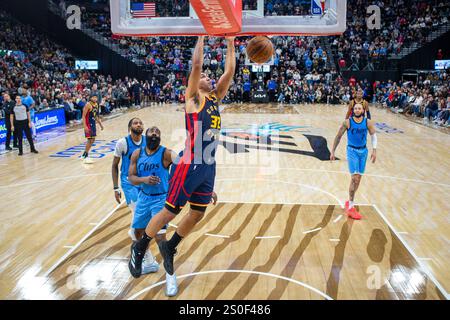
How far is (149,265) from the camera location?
4871 mm

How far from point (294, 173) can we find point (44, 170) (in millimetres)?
5400

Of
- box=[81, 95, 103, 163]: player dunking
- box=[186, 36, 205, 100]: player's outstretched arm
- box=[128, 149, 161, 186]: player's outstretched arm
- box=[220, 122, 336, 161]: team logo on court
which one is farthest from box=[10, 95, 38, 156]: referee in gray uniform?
box=[186, 36, 205, 100]: player's outstretched arm

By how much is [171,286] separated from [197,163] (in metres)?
1.30

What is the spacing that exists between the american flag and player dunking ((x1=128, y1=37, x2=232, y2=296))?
287 cm

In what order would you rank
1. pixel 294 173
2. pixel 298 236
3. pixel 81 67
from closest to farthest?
pixel 298 236 < pixel 294 173 < pixel 81 67

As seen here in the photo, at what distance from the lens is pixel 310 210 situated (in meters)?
7.02

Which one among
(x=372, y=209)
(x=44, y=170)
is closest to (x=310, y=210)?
(x=372, y=209)

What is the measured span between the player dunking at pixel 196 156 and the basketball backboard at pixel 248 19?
2.44m

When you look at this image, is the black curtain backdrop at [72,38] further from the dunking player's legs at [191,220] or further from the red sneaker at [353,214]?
the dunking player's legs at [191,220]

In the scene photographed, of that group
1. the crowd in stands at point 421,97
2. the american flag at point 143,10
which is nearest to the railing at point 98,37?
the crowd in stands at point 421,97

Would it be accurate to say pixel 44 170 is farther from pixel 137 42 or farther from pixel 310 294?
pixel 137 42

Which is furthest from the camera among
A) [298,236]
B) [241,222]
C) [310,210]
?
[310,210]

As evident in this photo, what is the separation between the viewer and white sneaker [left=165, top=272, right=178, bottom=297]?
14.1 ft

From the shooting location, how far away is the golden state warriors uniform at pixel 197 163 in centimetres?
388
